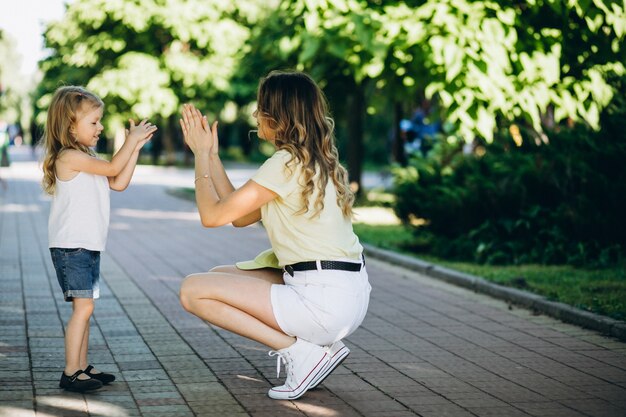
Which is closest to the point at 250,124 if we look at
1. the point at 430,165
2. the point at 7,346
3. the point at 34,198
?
the point at 34,198

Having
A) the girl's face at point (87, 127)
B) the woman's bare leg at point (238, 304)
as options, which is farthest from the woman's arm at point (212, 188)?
the girl's face at point (87, 127)

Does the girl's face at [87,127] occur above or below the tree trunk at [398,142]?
below

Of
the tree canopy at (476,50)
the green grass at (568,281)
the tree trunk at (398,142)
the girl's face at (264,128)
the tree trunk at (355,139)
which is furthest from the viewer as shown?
the tree trunk at (398,142)

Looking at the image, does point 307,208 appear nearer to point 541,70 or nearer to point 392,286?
point 392,286

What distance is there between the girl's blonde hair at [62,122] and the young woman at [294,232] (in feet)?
2.03

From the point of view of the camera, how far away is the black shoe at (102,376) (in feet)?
17.4

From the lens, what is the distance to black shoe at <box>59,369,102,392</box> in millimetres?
5180

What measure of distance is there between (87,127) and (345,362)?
216 cm

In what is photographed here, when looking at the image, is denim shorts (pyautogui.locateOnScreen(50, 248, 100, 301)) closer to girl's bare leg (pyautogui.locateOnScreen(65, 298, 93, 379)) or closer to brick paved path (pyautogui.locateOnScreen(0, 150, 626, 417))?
girl's bare leg (pyautogui.locateOnScreen(65, 298, 93, 379))

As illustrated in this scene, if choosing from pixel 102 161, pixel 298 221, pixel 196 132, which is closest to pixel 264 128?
pixel 196 132

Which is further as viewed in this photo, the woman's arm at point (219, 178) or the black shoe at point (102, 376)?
the black shoe at point (102, 376)

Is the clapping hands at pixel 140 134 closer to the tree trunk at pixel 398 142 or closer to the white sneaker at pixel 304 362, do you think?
the white sneaker at pixel 304 362

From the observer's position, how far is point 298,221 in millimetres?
4988

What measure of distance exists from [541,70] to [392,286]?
315 centimetres
